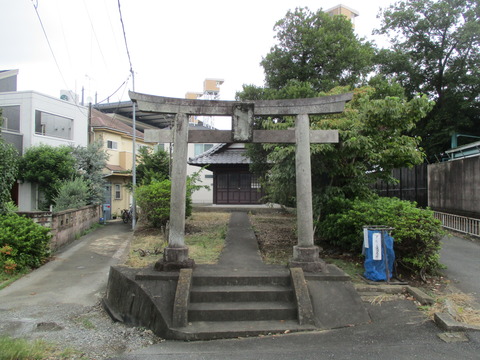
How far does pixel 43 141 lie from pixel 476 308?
67.2 ft

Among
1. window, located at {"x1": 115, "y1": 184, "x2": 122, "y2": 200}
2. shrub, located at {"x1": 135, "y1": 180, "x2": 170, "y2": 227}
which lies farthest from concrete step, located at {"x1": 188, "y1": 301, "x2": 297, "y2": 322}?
window, located at {"x1": 115, "y1": 184, "x2": 122, "y2": 200}

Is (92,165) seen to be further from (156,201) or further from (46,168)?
(156,201)

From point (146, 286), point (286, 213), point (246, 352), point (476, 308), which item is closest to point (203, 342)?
point (246, 352)

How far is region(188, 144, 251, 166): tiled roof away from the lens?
19.5m

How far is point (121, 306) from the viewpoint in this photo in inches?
245

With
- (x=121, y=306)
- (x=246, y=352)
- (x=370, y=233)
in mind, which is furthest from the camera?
(x=370, y=233)

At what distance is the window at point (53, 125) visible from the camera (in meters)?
18.8

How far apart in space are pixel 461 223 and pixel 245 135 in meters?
10.2

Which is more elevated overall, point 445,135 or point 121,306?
point 445,135

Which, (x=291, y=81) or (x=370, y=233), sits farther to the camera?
(x=291, y=81)

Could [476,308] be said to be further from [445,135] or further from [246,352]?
[445,135]

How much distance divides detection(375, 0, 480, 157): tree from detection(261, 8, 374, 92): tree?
22.0 feet

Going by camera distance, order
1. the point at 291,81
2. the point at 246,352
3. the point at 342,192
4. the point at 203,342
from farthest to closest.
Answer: the point at 291,81
the point at 342,192
the point at 203,342
the point at 246,352

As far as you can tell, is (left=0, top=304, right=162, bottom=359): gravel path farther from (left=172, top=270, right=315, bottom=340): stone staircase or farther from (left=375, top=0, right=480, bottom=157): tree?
(left=375, top=0, right=480, bottom=157): tree
